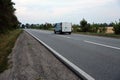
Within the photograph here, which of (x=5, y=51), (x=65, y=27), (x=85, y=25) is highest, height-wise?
(x=5, y=51)

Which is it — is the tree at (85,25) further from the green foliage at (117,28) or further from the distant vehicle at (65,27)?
the green foliage at (117,28)

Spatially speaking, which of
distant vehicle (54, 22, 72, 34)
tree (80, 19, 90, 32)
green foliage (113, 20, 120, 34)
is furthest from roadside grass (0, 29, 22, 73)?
tree (80, 19, 90, 32)

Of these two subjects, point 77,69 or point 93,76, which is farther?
point 77,69

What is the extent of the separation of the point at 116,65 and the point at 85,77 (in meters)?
2.19

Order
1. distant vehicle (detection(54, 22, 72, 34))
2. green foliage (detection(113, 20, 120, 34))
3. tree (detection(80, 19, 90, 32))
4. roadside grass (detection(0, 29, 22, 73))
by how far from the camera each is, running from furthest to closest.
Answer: tree (detection(80, 19, 90, 32)) → distant vehicle (detection(54, 22, 72, 34)) → green foliage (detection(113, 20, 120, 34)) → roadside grass (detection(0, 29, 22, 73))

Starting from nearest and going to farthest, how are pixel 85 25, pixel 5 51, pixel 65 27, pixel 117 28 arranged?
pixel 5 51
pixel 117 28
pixel 65 27
pixel 85 25

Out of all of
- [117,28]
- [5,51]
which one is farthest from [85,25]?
[5,51]

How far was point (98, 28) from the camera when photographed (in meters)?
56.1

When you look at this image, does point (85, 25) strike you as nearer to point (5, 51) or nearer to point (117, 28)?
point (117, 28)

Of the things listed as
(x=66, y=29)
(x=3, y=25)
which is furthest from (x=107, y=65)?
(x=66, y=29)

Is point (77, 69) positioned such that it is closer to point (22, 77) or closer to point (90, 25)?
point (22, 77)

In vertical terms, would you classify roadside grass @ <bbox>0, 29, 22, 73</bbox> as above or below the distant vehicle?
above

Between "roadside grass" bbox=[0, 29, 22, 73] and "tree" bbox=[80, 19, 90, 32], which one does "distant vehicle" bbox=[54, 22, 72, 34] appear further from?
"roadside grass" bbox=[0, 29, 22, 73]

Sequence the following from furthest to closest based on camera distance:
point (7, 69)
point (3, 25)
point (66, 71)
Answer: point (3, 25)
point (7, 69)
point (66, 71)
